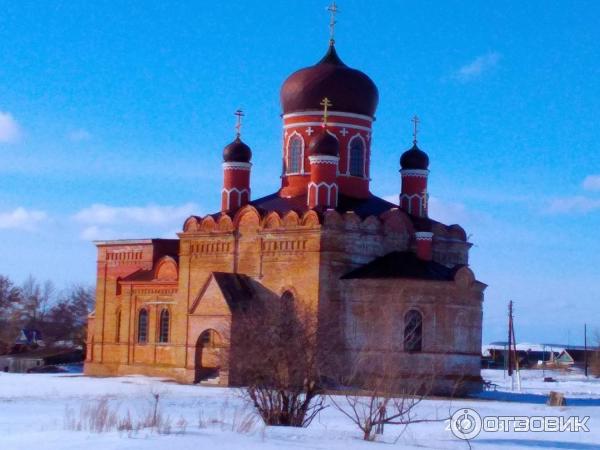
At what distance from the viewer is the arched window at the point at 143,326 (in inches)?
1566

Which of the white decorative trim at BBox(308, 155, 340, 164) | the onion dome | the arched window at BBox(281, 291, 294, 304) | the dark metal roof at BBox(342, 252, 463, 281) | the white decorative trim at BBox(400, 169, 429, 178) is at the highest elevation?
the onion dome

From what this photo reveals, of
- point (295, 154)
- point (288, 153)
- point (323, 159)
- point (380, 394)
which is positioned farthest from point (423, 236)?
point (380, 394)

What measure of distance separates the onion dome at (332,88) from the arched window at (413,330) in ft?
25.9

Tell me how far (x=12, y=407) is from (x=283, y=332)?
20.0ft

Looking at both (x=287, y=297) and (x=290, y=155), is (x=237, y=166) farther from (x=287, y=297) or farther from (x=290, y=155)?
(x=287, y=297)

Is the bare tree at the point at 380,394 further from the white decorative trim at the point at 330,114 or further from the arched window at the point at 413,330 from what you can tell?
the white decorative trim at the point at 330,114

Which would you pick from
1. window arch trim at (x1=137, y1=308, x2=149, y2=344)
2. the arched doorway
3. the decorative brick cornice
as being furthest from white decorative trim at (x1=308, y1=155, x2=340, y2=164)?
window arch trim at (x1=137, y1=308, x2=149, y2=344)

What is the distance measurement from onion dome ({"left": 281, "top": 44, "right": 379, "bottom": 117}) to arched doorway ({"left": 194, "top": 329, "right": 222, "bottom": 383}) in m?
8.33

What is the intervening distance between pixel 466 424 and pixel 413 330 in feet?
36.3

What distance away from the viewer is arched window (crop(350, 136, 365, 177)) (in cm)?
3825

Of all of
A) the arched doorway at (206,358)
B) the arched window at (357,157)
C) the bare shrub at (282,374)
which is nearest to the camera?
the bare shrub at (282,374)

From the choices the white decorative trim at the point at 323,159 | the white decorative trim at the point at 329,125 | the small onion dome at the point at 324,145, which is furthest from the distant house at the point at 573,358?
the white decorative trim at the point at 323,159

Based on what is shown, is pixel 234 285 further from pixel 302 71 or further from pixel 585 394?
pixel 585 394

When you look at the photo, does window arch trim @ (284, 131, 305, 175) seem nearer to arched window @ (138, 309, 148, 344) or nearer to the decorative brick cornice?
the decorative brick cornice
